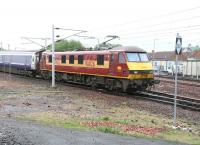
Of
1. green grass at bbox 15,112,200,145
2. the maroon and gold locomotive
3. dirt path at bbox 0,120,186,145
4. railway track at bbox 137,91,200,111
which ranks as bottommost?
railway track at bbox 137,91,200,111

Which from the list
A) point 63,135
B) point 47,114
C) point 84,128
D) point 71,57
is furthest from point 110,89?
point 63,135

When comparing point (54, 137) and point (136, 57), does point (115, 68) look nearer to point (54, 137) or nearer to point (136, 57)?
point (136, 57)

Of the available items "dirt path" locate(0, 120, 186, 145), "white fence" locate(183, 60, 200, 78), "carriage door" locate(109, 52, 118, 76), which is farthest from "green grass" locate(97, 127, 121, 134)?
"white fence" locate(183, 60, 200, 78)

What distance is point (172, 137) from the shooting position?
13.2 meters

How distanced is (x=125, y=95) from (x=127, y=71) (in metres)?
1.66

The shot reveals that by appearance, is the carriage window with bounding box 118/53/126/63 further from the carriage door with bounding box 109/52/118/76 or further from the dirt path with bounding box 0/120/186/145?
the dirt path with bounding box 0/120/186/145

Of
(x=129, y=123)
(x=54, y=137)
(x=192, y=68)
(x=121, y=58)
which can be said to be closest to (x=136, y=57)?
(x=121, y=58)

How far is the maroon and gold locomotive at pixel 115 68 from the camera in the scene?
1129 inches

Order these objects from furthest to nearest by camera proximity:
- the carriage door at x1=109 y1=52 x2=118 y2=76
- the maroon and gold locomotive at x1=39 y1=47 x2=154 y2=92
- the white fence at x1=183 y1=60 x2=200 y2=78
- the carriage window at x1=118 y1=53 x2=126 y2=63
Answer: the white fence at x1=183 y1=60 x2=200 y2=78 → the carriage door at x1=109 y1=52 x2=118 y2=76 → the carriage window at x1=118 y1=53 x2=126 y2=63 → the maroon and gold locomotive at x1=39 y1=47 x2=154 y2=92

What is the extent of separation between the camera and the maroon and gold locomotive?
Answer: 94.1 ft

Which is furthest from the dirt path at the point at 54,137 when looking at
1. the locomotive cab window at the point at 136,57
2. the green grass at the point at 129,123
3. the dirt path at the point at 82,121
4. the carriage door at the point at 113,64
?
the carriage door at the point at 113,64

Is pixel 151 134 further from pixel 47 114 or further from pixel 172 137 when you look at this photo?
pixel 47 114

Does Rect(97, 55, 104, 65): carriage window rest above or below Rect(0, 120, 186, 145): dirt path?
above

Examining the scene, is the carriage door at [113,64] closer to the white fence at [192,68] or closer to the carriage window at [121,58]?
the carriage window at [121,58]
